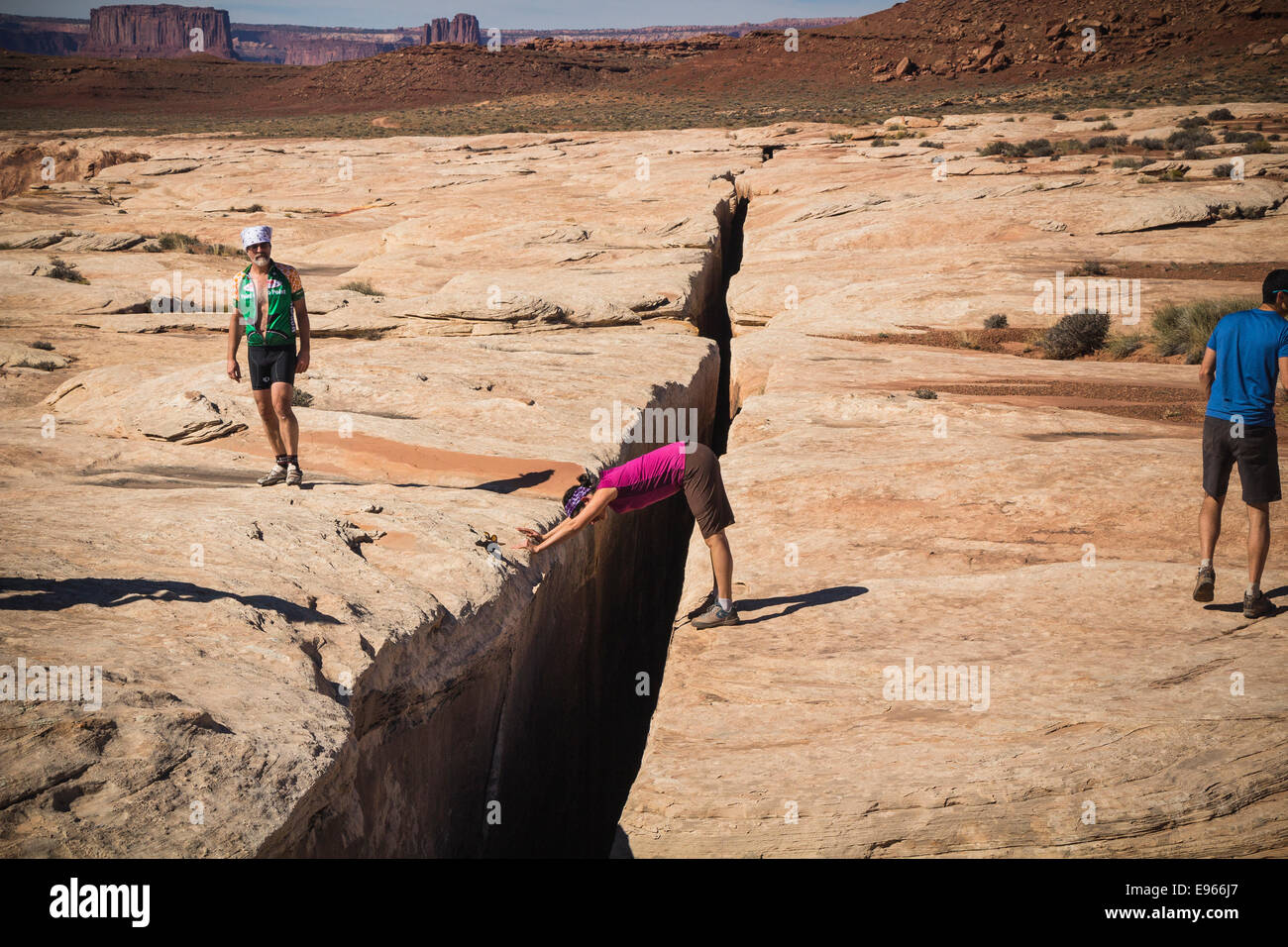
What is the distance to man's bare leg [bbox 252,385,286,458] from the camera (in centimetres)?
686

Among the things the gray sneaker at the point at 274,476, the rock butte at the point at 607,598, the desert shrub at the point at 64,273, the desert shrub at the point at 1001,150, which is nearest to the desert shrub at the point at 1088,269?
the rock butte at the point at 607,598

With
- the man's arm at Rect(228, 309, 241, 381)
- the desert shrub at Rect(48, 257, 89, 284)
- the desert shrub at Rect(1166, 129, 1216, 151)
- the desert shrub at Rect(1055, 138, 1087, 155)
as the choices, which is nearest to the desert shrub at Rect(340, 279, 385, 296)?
the desert shrub at Rect(48, 257, 89, 284)

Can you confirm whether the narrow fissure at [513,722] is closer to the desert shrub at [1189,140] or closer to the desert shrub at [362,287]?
the desert shrub at [362,287]

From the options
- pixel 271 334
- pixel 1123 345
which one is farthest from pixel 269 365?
pixel 1123 345

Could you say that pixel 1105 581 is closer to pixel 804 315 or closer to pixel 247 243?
pixel 247 243

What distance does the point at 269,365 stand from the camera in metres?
6.79

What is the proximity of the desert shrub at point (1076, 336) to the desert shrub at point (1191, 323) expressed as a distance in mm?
754

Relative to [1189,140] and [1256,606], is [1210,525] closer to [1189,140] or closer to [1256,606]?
[1256,606]

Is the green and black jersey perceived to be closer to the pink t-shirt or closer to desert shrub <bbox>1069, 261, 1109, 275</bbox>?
the pink t-shirt

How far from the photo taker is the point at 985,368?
39.8 ft

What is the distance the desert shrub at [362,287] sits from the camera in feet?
53.1

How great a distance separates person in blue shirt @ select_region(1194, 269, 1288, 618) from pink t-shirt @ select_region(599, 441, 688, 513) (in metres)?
3.07
